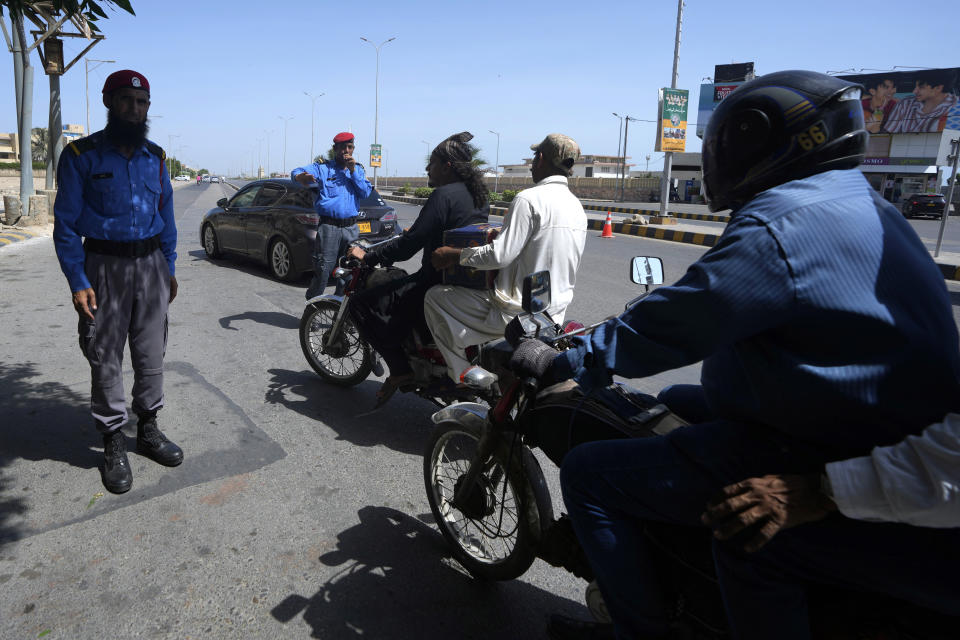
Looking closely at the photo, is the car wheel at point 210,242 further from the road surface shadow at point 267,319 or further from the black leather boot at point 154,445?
the black leather boot at point 154,445

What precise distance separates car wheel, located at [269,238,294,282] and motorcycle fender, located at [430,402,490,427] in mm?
7473

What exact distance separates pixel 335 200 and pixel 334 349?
2532 mm

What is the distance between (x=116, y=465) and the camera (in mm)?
3496

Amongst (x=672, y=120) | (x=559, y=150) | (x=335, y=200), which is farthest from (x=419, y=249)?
(x=672, y=120)

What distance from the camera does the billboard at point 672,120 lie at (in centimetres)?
2070

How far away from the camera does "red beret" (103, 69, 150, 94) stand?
3.38 metres

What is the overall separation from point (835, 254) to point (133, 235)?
3335 mm

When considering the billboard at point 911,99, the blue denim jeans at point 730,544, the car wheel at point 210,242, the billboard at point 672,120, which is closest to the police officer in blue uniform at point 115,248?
the blue denim jeans at point 730,544

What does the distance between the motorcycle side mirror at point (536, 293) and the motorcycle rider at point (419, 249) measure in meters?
1.99

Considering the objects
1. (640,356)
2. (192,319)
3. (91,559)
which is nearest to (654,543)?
(640,356)

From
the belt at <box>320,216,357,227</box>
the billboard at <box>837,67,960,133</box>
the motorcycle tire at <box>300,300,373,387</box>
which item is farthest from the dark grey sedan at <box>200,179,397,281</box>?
the billboard at <box>837,67,960,133</box>

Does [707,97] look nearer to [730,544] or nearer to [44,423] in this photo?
[44,423]

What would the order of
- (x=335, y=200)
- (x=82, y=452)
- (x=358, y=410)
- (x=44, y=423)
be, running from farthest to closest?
1. (x=335, y=200)
2. (x=358, y=410)
3. (x=44, y=423)
4. (x=82, y=452)

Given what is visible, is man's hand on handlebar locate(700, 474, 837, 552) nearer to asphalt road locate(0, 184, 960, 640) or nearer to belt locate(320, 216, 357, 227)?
asphalt road locate(0, 184, 960, 640)
